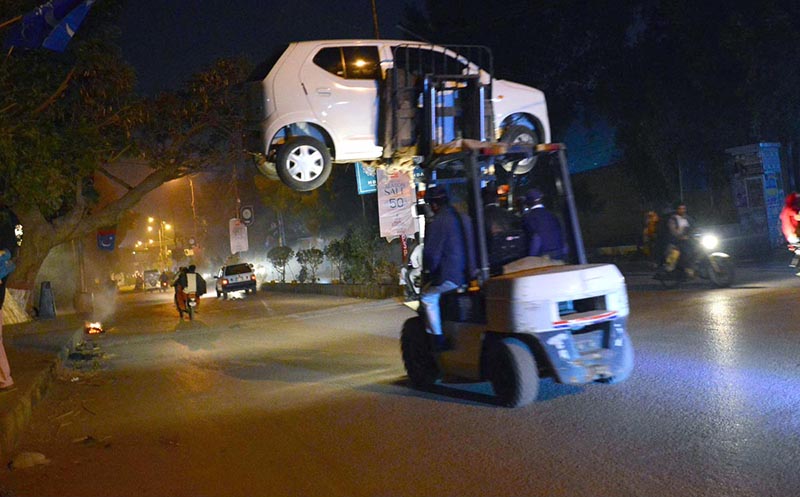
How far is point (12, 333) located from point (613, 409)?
17.4 metres

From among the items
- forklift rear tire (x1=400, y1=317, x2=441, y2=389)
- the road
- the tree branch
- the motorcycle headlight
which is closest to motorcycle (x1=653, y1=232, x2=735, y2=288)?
the motorcycle headlight

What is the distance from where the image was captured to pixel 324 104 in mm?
11500

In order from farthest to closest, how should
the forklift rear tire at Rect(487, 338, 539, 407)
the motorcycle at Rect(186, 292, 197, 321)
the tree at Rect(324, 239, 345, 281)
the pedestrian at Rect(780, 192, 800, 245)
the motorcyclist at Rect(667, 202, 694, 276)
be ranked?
the tree at Rect(324, 239, 345, 281), the motorcycle at Rect(186, 292, 197, 321), the motorcyclist at Rect(667, 202, 694, 276), the pedestrian at Rect(780, 192, 800, 245), the forklift rear tire at Rect(487, 338, 539, 407)

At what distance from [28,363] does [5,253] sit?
11.5ft

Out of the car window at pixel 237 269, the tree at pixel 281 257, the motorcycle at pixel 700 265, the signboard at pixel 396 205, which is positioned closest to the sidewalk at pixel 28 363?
the signboard at pixel 396 205

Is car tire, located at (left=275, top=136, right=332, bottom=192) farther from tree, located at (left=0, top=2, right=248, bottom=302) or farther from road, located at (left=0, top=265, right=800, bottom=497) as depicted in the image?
tree, located at (left=0, top=2, right=248, bottom=302)

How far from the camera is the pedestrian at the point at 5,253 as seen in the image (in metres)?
9.89

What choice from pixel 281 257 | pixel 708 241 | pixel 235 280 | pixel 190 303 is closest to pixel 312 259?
pixel 235 280

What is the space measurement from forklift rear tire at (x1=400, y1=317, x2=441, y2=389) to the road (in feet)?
0.75

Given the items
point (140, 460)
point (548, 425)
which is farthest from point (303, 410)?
point (548, 425)

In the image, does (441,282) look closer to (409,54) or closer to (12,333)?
(409,54)

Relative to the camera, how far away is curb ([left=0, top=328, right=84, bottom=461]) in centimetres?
750

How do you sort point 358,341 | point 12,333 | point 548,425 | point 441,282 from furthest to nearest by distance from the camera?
point 12,333, point 358,341, point 441,282, point 548,425

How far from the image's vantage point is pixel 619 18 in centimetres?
3155
